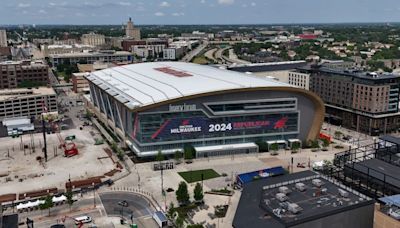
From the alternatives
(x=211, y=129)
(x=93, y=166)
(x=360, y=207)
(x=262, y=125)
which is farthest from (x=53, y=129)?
(x=360, y=207)

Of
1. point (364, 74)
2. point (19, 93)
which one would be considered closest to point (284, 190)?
point (364, 74)

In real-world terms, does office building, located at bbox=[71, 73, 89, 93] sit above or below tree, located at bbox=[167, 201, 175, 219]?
above

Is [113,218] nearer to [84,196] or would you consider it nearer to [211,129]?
[84,196]

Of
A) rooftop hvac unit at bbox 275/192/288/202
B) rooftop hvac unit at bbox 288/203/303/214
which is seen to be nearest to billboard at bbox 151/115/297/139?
rooftop hvac unit at bbox 275/192/288/202

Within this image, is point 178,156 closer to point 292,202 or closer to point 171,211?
point 171,211

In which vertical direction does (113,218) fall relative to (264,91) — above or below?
below

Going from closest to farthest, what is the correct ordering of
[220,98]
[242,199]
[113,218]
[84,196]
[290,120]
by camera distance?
[242,199] < [113,218] < [84,196] < [220,98] < [290,120]

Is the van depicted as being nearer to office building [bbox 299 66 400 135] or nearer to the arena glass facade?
the arena glass facade
